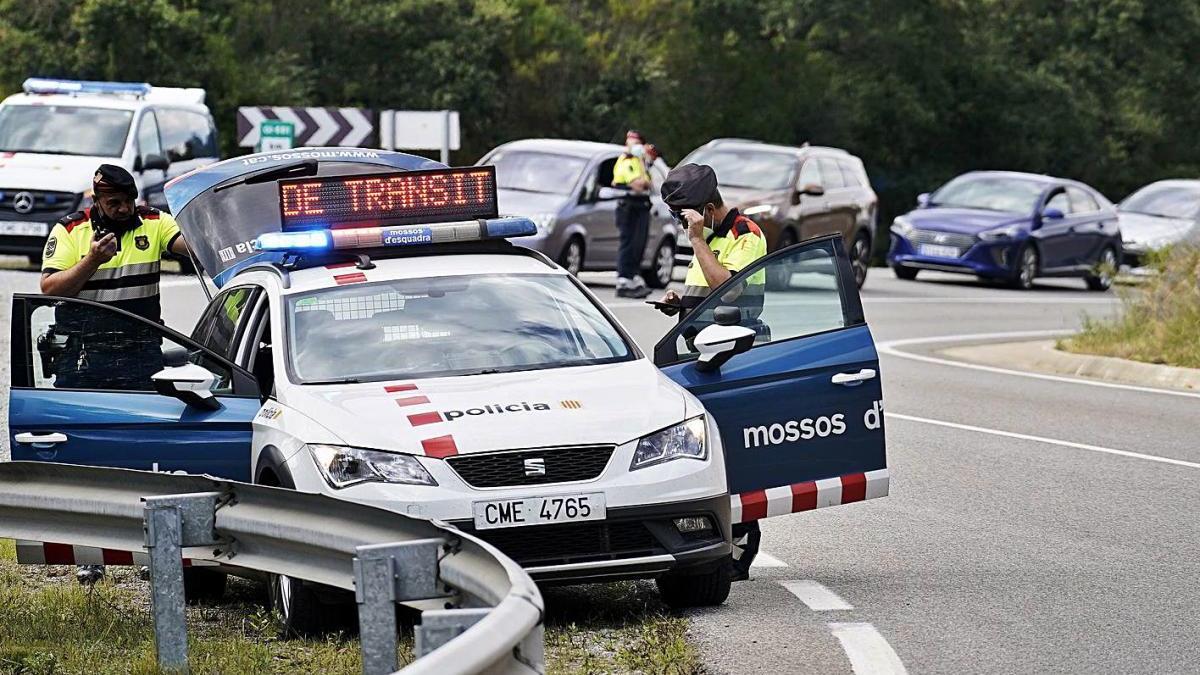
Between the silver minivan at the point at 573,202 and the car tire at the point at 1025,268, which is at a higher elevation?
the silver minivan at the point at 573,202

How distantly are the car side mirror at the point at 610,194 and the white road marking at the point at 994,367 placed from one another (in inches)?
149

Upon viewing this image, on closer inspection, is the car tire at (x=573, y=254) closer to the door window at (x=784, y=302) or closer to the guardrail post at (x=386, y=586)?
the door window at (x=784, y=302)

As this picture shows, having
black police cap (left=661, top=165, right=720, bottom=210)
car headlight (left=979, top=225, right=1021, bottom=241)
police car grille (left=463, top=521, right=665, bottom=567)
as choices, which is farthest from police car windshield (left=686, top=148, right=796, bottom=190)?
police car grille (left=463, top=521, right=665, bottom=567)

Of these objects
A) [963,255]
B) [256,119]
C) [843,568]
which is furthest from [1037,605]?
[963,255]

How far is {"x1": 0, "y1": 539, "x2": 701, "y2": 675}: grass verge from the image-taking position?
703cm

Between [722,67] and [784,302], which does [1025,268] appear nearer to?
[784,302]

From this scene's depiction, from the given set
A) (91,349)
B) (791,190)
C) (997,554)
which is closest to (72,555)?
(91,349)

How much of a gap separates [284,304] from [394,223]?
2.71 ft

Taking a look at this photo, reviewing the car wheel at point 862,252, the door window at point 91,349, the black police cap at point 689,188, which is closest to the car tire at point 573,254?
the car wheel at point 862,252

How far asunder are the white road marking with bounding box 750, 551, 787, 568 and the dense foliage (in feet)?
111

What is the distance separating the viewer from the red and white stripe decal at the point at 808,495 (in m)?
8.59

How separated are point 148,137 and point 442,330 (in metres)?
16.9

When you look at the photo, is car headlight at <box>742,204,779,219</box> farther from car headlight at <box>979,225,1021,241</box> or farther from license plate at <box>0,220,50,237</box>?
license plate at <box>0,220,50,237</box>

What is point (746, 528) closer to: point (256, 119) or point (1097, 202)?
point (256, 119)
